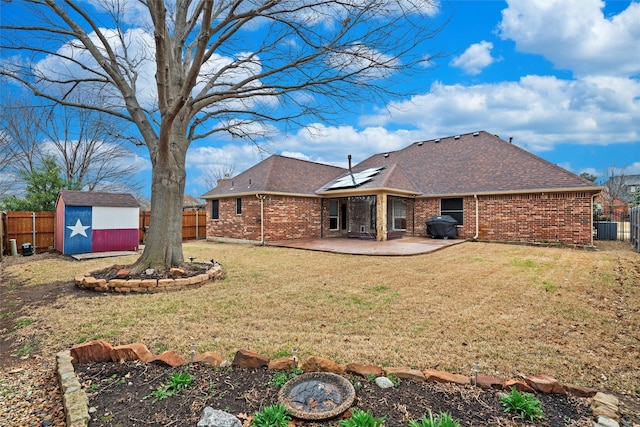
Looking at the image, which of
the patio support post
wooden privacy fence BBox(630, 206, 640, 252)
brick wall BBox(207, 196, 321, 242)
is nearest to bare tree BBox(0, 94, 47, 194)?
brick wall BBox(207, 196, 321, 242)

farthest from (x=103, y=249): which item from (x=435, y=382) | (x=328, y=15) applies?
(x=435, y=382)

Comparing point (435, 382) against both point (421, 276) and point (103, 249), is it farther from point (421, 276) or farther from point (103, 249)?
point (103, 249)

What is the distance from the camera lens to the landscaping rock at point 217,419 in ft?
6.46

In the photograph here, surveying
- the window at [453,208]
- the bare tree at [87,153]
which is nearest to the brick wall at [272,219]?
the window at [453,208]

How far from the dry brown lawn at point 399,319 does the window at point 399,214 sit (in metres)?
8.33

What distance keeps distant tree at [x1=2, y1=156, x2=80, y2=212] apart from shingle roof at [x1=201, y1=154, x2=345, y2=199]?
7208mm

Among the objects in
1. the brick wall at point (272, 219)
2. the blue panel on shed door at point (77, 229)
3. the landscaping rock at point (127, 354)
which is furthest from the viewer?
the brick wall at point (272, 219)

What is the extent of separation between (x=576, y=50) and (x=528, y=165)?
621 cm

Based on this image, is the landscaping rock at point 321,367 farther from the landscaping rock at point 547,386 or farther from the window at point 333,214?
the window at point 333,214

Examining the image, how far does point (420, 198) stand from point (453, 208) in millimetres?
1701

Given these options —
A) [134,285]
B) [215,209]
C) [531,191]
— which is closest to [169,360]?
[134,285]

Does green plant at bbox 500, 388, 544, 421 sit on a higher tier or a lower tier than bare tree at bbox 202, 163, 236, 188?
lower

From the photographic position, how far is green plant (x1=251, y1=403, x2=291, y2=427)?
6.37 ft

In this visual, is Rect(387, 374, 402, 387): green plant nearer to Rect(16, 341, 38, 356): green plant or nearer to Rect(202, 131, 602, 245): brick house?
Rect(16, 341, 38, 356): green plant
